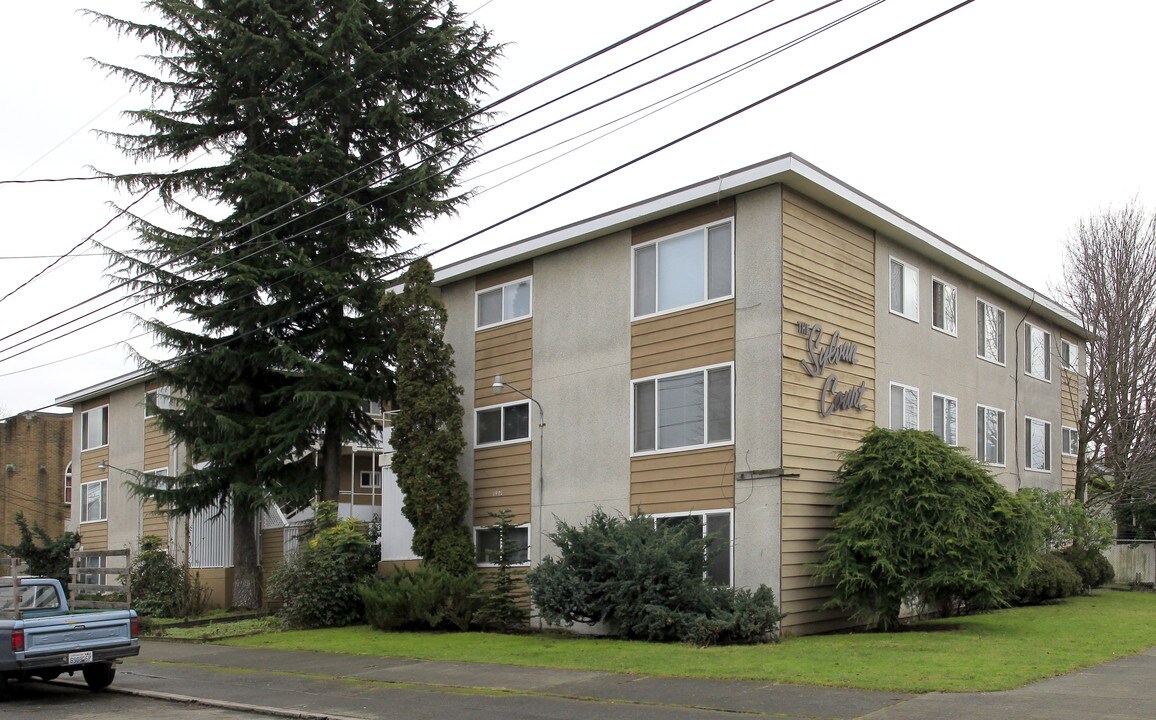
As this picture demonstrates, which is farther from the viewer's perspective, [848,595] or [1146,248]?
[1146,248]

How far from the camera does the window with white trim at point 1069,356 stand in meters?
29.4

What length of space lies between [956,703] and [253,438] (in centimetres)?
1827

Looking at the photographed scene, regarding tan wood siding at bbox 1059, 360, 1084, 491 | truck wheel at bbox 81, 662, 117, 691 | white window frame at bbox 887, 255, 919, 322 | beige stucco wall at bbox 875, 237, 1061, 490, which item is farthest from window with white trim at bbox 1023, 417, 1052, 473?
truck wheel at bbox 81, 662, 117, 691

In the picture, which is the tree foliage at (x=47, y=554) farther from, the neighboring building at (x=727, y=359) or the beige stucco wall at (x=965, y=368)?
the beige stucco wall at (x=965, y=368)

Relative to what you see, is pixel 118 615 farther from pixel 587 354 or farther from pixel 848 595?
pixel 848 595

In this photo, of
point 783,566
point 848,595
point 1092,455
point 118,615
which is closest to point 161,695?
point 118,615

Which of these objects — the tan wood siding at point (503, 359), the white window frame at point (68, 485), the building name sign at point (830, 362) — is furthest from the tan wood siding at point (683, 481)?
the white window frame at point (68, 485)

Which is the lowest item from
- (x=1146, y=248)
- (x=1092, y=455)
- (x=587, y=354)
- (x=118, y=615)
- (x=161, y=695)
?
(x=161, y=695)

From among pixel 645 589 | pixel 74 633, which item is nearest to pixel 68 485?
pixel 74 633

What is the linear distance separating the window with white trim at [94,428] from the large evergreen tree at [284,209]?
14.3 meters

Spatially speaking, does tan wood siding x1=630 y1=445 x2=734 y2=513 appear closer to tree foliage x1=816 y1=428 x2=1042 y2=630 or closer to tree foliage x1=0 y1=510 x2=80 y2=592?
tree foliage x1=816 y1=428 x2=1042 y2=630

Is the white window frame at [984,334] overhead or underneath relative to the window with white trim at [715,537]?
overhead

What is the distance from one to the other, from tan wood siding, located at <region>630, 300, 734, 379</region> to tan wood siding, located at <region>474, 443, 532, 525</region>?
3.52 m

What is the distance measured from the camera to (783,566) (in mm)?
17047
